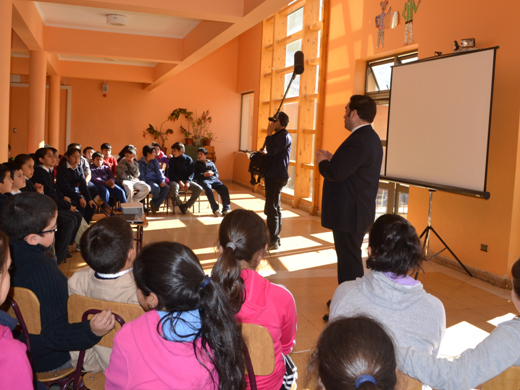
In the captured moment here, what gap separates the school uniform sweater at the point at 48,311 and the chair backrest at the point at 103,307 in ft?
0.16

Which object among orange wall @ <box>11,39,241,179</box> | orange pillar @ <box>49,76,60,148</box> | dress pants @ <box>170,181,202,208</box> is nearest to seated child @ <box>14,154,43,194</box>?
dress pants @ <box>170,181,202,208</box>

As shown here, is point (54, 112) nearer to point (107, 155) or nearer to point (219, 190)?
point (107, 155)

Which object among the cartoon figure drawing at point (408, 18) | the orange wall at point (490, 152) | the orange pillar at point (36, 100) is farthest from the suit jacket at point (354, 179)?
the orange pillar at point (36, 100)

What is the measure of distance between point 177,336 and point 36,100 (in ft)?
27.0

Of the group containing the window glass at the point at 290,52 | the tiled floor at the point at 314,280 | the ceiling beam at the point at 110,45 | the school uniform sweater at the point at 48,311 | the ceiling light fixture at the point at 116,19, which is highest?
the window glass at the point at 290,52

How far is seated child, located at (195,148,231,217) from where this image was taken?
25.9 feet

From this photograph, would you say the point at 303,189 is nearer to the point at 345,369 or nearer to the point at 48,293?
the point at 48,293

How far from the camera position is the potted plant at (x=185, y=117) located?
1274 centimetres

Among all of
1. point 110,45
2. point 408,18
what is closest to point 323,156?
point 408,18

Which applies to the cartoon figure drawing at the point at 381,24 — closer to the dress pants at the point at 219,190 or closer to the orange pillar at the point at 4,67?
the dress pants at the point at 219,190

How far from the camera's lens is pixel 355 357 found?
2.95ft

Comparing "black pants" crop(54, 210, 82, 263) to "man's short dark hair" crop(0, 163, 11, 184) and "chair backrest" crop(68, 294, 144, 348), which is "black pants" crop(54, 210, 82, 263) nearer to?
"man's short dark hair" crop(0, 163, 11, 184)

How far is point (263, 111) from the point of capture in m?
11.1

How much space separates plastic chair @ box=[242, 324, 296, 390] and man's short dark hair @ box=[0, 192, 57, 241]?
120 cm
